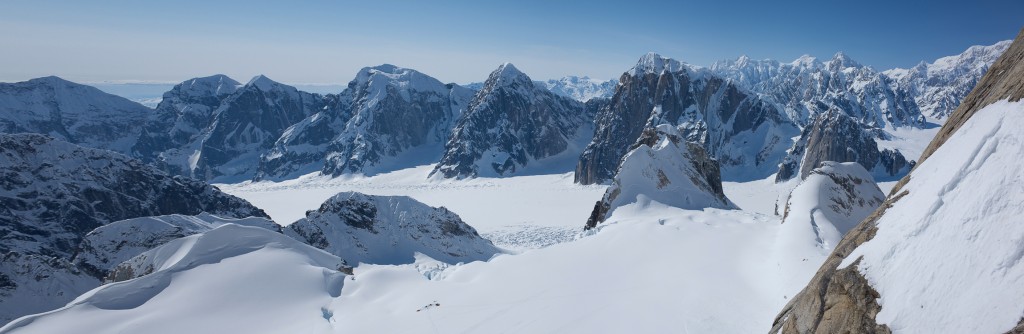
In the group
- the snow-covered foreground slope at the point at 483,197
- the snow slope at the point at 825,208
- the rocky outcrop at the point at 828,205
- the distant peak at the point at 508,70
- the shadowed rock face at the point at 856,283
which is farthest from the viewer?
the distant peak at the point at 508,70

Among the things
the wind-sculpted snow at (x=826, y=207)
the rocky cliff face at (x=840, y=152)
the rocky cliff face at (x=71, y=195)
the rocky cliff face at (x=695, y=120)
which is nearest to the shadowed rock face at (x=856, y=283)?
the wind-sculpted snow at (x=826, y=207)

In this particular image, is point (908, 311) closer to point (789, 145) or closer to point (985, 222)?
point (985, 222)

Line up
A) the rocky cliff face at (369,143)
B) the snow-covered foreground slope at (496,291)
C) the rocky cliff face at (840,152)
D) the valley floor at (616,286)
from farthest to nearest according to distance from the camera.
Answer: the rocky cliff face at (369,143) < the rocky cliff face at (840,152) < the snow-covered foreground slope at (496,291) < the valley floor at (616,286)

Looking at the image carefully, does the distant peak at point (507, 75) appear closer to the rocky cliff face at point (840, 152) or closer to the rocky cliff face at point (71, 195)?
the rocky cliff face at point (840, 152)

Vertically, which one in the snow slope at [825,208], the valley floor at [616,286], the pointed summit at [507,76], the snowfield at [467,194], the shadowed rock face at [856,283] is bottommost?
the snowfield at [467,194]

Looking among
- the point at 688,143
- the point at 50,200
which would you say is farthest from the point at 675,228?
the point at 50,200

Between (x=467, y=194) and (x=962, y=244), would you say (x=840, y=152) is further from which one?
(x=962, y=244)

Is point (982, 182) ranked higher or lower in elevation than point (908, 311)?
higher
